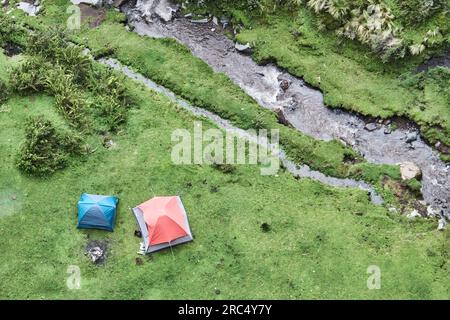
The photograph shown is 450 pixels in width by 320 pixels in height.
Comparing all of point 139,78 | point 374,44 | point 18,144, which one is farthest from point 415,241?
point 18,144

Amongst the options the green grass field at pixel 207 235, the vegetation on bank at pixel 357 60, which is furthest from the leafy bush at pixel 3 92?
the vegetation on bank at pixel 357 60

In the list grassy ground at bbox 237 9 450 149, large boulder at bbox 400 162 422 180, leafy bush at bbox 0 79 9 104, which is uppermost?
grassy ground at bbox 237 9 450 149

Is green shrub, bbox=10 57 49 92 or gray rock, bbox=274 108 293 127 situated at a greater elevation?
gray rock, bbox=274 108 293 127

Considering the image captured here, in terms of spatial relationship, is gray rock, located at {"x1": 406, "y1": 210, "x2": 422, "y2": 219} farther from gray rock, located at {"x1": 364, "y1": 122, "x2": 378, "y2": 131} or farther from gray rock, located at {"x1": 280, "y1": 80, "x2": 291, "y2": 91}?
gray rock, located at {"x1": 280, "y1": 80, "x2": 291, "y2": 91}

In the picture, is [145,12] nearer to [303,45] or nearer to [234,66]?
[234,66]

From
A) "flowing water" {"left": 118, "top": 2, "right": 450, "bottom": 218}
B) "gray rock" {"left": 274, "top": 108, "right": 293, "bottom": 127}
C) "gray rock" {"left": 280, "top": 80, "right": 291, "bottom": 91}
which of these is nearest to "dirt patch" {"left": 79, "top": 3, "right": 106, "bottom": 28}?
"flowing water" {"left": 118, "top": 2, "right": 450, "bottom": 218}

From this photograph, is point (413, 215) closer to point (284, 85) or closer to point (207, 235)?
point (207, 235)

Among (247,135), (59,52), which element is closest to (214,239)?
(247,135)
